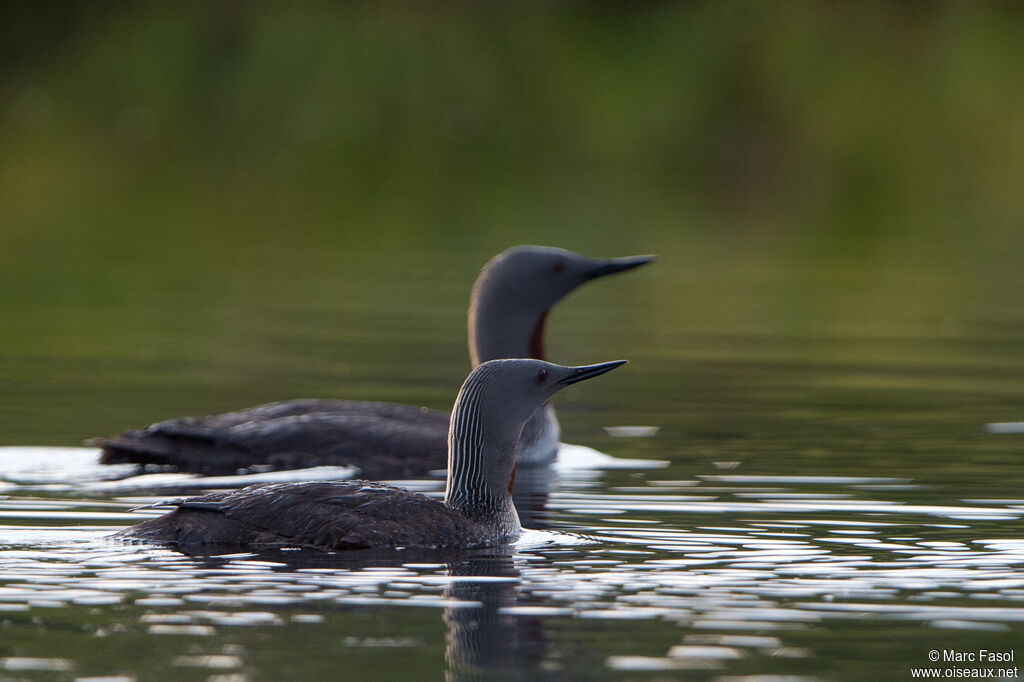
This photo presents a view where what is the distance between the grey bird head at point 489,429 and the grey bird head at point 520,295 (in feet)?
10.1

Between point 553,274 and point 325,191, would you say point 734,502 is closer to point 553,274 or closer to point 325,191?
point 553,274

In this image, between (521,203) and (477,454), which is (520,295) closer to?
(477,454)

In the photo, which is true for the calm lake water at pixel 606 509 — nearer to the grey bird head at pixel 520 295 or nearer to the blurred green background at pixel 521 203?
the blurred green background at pixel 521 203

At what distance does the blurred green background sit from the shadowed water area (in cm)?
9

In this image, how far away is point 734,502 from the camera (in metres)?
9.02

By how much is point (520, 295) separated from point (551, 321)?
534 centimetres

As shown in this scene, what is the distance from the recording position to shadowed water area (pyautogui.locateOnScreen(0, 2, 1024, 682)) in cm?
641

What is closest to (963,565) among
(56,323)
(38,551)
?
(38,551)

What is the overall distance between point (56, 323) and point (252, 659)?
10646mm

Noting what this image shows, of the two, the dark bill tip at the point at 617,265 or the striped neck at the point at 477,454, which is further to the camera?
the dark bill tip at the point at 617,265

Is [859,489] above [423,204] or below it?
below

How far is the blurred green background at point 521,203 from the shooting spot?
1339 cm

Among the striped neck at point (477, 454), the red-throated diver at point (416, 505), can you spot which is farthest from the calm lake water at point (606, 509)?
the striped neck at point (477, 454)

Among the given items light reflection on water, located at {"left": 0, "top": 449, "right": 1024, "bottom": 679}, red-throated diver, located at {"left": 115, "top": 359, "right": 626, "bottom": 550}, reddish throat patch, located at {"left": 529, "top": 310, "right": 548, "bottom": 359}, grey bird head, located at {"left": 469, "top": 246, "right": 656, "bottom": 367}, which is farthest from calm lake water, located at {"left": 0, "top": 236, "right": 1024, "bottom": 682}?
grey bird head, located at {"left": 469, "top": 246, "right": 656, "bottom": 367}
